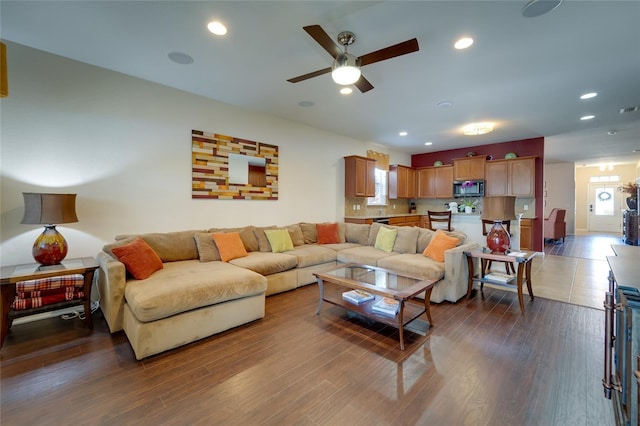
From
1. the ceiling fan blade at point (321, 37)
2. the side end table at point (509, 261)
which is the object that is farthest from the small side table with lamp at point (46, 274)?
the side end table at point (509, 261)

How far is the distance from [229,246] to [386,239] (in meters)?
2.59

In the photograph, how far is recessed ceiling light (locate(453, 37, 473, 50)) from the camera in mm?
2658

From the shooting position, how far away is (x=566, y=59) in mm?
3020

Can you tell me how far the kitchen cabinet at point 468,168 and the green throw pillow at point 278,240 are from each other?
18.5ft

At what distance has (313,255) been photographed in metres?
4.27

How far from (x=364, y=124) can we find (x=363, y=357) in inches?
180

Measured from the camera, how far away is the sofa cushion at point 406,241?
4332 mm

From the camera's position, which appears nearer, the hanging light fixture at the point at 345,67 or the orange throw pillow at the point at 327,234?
the hanging light fixture at the point at 345,67

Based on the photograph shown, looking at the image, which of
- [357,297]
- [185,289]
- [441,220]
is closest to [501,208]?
[441,220]

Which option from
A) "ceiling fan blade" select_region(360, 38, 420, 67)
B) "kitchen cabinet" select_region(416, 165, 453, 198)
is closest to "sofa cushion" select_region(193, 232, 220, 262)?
"ceiling fan blade" select_region(360, 38, 420, 67)

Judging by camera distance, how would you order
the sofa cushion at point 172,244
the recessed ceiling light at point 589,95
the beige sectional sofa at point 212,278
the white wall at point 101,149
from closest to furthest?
the beige sectional sofa at point 212,278, the white wall at point 101,149, the sofa cushion at point 172,244, the recessed ceiling light at point 589,95

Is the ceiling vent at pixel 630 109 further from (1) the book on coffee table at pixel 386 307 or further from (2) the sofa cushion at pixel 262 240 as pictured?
(2) the sofa cushion at pixel 262 240

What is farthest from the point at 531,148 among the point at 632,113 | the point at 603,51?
the point at 603,51

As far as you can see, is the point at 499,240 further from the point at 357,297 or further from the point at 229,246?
the point at 229,246
